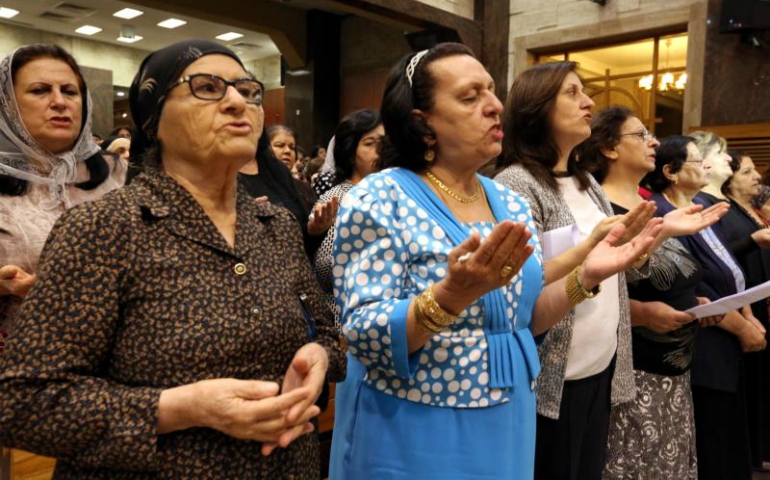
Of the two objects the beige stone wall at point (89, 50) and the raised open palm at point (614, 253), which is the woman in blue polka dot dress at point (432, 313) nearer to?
the raised open palm at point (614, 253)

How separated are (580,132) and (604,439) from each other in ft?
3.32

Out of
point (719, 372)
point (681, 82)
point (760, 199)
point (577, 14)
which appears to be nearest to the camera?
point (719, 372)

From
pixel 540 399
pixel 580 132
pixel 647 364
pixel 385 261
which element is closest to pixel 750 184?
pixel 647 364

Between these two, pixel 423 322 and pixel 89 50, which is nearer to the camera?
pixel 423 322

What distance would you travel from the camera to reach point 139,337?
1143mm

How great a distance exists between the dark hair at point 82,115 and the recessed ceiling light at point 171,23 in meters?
9.77

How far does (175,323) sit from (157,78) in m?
0.48

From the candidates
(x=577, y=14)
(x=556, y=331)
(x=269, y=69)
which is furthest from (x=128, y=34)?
A: (x=556, y=331)

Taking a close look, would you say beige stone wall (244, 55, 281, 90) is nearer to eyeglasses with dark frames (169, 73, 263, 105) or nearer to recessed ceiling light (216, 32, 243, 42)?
recessed ceiling light (216, 32, 243, 42)

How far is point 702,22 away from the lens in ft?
22.8

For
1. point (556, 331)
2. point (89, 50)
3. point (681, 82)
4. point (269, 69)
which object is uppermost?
point (89, 50)

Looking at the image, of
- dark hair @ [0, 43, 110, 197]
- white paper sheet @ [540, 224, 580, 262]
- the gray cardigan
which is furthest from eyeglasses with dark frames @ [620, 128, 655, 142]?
dark hair @ [0, 43, 110, 197]

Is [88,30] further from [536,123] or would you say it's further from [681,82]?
[536,123]

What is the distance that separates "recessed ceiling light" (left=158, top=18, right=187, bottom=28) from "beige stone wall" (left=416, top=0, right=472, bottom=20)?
4.90 m
